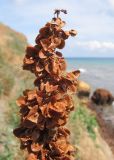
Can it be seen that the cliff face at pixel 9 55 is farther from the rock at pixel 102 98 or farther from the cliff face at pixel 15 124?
the rock at pixel 102 98

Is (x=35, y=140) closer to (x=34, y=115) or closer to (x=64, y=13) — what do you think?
(x=34, y=115)

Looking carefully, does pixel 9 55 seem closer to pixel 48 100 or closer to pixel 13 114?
pixel 13 114

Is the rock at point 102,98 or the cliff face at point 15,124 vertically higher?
the cliff face at point 15,124

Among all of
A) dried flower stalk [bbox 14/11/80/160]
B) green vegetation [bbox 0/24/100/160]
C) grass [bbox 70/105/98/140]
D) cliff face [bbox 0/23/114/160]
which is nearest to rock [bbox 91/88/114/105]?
green vegetation [bbox 0/24/100/160]

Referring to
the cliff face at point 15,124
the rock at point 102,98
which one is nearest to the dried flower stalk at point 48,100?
the cliff face at point 15,124

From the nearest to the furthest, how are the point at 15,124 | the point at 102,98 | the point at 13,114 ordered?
1. the point at 15,124
2. the point at 13,114
3. the point at 102,98

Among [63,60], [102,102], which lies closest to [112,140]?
[102,102]

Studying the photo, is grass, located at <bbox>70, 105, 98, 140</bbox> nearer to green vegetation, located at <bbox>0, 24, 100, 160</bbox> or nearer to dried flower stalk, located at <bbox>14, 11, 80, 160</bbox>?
green vegetation, located at <bbox>0, 24, 100, 160</bbox>

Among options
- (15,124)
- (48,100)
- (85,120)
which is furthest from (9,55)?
(48,100)
